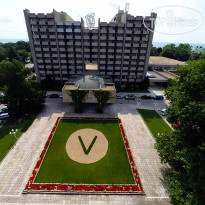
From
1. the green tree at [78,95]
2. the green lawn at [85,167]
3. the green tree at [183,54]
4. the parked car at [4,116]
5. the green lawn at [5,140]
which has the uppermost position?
the green tree at [183,54]

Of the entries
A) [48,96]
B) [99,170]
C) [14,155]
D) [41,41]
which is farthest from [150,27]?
[14,155]

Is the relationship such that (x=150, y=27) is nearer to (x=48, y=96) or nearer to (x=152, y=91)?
(x=152, y=91)

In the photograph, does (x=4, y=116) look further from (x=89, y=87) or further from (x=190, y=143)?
(x=190, y=143)

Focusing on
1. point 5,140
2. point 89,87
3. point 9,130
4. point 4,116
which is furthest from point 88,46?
point 5,140

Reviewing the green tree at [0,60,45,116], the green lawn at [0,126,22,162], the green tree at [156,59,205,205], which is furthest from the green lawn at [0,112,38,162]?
the green tree at [156,59,205,205]

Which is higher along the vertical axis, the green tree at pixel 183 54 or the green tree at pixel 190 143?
the green tree at pixel 183 54

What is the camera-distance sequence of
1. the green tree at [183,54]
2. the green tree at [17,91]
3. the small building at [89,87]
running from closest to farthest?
the green tree at [17,91] → the small building at [89,87] → the green tree at [183,54]

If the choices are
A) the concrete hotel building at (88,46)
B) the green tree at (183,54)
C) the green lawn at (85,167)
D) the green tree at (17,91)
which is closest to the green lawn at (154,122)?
the green lawn at (85,167)

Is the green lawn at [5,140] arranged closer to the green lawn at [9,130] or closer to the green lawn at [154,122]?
the green lawn at [9,130]
